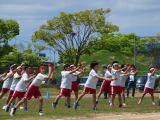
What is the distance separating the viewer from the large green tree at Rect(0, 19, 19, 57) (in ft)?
189

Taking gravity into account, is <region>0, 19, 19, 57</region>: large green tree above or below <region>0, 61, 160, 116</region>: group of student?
above

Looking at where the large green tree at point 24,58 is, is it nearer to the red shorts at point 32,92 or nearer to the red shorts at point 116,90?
the red shorts at point 116,90

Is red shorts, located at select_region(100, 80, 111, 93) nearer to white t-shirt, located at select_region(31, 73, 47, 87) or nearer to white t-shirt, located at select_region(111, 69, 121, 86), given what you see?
white t-shirt, located at select_region(111, 69, 121, 86)

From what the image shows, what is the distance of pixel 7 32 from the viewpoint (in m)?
58.8

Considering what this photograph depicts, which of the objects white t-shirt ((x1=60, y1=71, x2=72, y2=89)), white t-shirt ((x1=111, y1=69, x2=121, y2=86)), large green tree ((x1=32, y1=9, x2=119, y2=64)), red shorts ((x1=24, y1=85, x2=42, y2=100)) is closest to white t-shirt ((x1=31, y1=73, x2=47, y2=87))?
red shorts ((x1=24, y1=85, x2=42, y2=100))

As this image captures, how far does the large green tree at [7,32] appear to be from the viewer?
57.7m

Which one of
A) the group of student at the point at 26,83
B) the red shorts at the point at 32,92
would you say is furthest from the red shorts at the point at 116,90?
the red shorts at the point at 32,92

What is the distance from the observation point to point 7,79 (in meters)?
18.6

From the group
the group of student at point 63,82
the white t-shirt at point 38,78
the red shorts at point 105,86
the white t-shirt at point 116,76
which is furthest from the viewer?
the red shorts at point 105,86

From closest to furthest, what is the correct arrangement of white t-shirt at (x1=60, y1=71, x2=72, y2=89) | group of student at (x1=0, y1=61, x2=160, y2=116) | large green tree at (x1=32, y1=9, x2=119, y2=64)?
1. group of student at (x1=0, y1=61, x2=160, y2=116)
2. white t-shirt at (x1=60, y1=71, x2=72, y2=89)
3. large green tree at (x1=32, y1=9, x2=119, y2=64)

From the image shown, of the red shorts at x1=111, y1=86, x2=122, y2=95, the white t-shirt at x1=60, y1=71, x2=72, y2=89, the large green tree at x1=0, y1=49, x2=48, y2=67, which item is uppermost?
the large green tree at x1=0, y1=49, x2=48, y2=67

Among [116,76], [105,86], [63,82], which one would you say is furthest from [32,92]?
[105,86]

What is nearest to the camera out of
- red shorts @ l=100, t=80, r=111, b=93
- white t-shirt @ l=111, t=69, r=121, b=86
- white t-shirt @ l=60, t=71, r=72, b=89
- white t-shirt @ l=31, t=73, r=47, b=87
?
white t-shirt @ l=31, t=73, r=47, b=87

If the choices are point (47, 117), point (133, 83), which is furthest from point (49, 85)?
point (47, 117)
